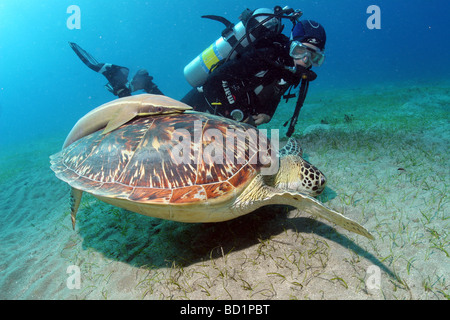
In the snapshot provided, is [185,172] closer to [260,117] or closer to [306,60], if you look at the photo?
[260,117]

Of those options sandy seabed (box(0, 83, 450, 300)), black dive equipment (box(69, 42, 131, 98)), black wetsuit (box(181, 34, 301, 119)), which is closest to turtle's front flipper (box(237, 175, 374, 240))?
sandy seabed (box(0, 83, 450, 300))

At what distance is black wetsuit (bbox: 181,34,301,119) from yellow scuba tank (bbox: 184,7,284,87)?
0.89 ft

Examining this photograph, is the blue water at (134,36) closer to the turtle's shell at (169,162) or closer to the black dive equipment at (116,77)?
the black dive equipment at (116,77)

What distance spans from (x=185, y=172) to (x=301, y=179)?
148 cm

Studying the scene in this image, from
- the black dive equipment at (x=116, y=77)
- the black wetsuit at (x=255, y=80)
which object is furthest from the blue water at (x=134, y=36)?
the black wetsuit at (x=255, y=80)

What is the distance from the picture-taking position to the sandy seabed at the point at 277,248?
1.80 metres

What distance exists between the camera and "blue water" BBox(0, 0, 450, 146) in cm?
9941

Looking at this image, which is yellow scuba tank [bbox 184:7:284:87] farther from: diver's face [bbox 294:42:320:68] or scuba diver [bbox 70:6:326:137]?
diver's face [bbox 294:42:320:68]

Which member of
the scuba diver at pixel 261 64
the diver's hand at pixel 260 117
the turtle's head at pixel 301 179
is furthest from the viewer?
the diver's hand at pixel 260 117

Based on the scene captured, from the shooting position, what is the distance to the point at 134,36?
132000 mm
